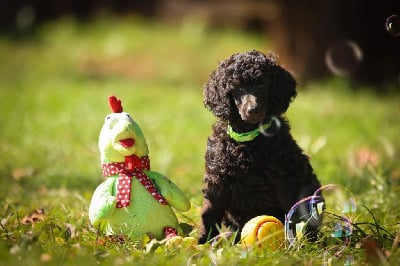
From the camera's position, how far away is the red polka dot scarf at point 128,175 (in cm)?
347

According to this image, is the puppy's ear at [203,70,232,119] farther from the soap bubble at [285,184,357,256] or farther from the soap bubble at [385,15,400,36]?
the soap bubble at [385,15,400,36]

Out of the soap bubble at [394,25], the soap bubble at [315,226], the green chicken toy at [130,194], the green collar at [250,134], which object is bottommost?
the soap bubble at [315,226]

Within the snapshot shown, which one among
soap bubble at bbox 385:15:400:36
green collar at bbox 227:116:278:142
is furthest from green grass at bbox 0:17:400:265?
soap bubble at bbox 385:15:400:36

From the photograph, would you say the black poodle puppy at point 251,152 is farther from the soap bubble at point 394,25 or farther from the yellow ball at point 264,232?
the soap bubble at point 394,25

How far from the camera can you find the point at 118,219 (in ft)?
11.3

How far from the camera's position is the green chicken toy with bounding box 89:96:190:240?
3.43m

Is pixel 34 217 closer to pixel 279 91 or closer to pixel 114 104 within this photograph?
pixel 114 104

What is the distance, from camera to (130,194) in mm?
3479

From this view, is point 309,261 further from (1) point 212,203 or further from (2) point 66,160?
(2) point 66,160

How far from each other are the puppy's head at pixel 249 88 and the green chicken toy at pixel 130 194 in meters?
0.50

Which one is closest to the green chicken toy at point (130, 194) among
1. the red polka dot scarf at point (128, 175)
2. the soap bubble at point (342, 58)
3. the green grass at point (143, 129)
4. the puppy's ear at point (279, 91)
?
the red polka dot scarf at point (128, 175)

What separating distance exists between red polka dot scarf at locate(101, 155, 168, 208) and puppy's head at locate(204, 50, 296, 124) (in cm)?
52

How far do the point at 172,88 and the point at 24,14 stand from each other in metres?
5.40

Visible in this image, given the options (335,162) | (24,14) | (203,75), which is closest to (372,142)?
(335,162)
